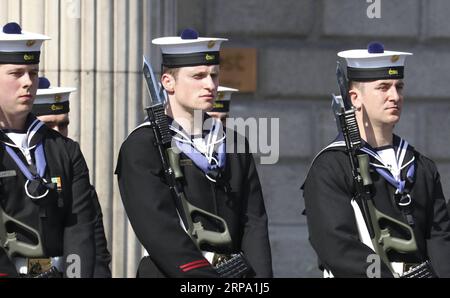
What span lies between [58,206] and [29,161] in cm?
27

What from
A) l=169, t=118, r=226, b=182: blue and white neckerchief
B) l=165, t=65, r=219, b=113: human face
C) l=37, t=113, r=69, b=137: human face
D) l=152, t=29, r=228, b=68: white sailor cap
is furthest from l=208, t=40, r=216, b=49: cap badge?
l=37, t=113, r=69, b=137: human face

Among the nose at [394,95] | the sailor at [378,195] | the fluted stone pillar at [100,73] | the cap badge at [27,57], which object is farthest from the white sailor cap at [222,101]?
the cap badge at [27,57]

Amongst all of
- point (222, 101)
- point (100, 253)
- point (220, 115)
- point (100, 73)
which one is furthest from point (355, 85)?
point (100, 73)

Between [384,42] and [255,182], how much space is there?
4.80 meters

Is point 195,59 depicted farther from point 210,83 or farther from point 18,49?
point 18,49

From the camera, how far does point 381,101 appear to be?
891 cm

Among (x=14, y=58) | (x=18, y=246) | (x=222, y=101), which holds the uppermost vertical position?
(x=14, y=58)

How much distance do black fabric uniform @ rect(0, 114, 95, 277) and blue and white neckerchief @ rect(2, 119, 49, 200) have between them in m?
0.02

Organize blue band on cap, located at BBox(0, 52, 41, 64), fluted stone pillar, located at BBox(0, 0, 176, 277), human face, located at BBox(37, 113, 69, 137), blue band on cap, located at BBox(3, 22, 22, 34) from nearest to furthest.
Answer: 1. blue band on cap, located at BBox(0, 52, 41, 64)
2. blue band on cap, located at BBox(3, 22, 22, 34)
3. human face, located at BBox(37, 113, 69, 137)
4. fluted stone pillar, located at BBox(0, 0, 176, 277)

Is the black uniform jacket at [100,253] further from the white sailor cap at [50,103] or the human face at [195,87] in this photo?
the white sailor cap at [50,103]

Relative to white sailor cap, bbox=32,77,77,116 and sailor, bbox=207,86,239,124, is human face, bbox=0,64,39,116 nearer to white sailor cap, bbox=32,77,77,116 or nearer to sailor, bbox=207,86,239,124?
white sailor cap, bbox=32,77,77,116

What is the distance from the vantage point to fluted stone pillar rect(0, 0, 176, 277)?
11.6m

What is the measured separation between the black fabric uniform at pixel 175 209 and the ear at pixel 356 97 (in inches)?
25.3
